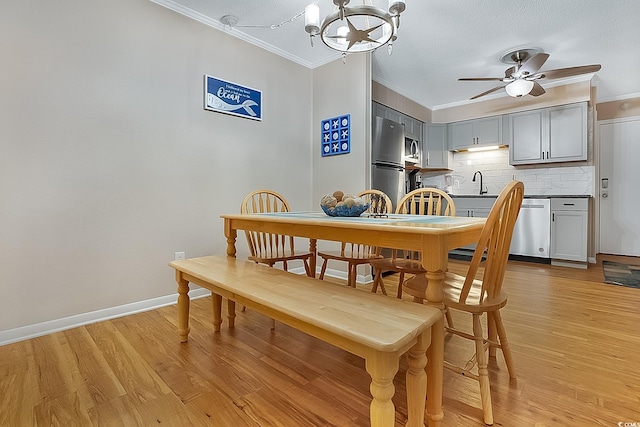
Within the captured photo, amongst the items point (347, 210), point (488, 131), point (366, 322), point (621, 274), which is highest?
point (488, 131)

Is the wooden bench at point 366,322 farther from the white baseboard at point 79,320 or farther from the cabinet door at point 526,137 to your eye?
the cabinet door at point 526,137

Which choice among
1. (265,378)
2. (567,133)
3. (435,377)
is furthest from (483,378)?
(567,133)

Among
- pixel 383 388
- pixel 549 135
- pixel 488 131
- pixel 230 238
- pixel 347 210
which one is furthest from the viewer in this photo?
pixel 488 131

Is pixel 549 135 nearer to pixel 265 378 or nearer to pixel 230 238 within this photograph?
pixel 230 238

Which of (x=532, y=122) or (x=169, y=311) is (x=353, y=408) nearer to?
(x=169, y=311)

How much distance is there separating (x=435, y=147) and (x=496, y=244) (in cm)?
424

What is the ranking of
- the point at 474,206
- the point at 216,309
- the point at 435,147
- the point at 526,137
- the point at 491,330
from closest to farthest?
the point at 491,330, the point at 216,309, the point at 526,137, the point at 474,206, the point at 435,147

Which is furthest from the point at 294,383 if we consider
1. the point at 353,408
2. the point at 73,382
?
the point at 73,382

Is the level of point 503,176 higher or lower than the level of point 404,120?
lower

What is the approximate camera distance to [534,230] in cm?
404

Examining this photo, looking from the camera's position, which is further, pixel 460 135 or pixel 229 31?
pixel 460 135

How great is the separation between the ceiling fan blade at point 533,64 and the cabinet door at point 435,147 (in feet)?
5.98

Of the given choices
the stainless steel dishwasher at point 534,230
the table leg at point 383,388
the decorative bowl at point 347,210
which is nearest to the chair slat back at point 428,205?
the decorative bowl at point 347,210

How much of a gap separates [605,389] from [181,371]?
1978mm
